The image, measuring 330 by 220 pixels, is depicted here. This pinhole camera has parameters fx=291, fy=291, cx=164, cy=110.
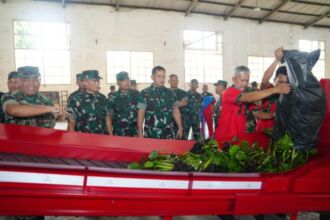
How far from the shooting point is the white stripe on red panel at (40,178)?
4.58 ft

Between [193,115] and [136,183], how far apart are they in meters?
4.60

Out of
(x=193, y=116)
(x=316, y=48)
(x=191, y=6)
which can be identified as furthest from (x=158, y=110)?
(x=316, y=48)

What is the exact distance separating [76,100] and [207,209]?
2398 millimetres

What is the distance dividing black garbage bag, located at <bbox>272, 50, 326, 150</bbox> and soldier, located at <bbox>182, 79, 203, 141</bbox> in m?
3.62

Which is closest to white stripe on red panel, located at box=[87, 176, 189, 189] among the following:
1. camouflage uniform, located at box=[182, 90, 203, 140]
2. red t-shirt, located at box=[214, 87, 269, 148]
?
red t-shirt, located at box=[214, 87, 269, 148]

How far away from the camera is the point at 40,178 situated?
4.71 feet

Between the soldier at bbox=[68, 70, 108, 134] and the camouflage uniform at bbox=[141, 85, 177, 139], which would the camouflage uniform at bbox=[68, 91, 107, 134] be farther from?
the camouflage uniform at bbox=[141, 85, 177, 139]

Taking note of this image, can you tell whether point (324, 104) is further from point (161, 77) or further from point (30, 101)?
point (30, 101)

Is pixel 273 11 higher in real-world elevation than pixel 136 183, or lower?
higher

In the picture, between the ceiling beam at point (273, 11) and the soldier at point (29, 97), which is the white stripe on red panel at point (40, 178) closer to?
the soldier at point (29, 97)

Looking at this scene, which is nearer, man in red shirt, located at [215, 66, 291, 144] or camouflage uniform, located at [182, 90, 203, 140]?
man in red shirt, located at [215, 66, 291, 144]

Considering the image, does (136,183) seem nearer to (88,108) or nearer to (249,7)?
(88,108)

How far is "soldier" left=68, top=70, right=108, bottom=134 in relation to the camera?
3.52 metres

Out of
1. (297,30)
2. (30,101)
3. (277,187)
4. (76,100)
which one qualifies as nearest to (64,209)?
(277,187)
